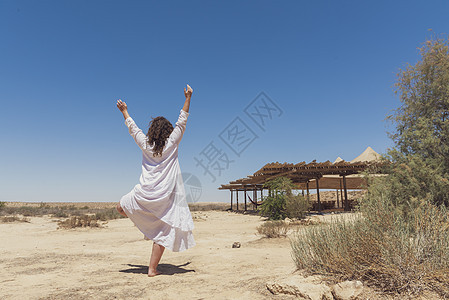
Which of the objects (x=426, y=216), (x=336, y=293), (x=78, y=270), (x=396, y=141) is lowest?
(x=78, y=270)

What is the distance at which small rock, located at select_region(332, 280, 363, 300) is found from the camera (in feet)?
6.98

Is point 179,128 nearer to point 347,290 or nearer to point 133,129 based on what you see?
point 133,129

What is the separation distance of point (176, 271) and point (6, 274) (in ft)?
7.18

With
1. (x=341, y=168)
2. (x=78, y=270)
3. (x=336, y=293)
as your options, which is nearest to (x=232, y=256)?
(x=78, y=270)

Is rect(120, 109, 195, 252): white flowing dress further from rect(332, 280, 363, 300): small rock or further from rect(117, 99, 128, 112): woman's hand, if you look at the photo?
rect(332, 280, 363, 300): small rock

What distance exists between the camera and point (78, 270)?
3852mm

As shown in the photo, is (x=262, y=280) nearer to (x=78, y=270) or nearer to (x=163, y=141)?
(x=163, y=141)

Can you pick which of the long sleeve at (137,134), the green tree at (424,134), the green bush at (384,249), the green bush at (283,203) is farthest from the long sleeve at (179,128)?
the green bush at (283,203)

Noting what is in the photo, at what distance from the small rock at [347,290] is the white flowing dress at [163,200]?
1.72 meters

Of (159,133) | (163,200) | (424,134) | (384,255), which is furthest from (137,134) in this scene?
(424,134)

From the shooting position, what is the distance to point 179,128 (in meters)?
3.47

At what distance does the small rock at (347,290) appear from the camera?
213 centimetres

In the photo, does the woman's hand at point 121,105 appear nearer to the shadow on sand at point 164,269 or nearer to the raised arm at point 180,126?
the raised arm at point 180,126

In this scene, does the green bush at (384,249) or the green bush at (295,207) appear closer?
the green bush at (384,249)
